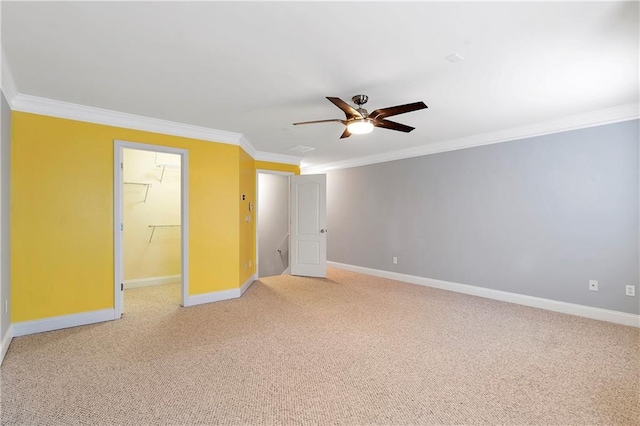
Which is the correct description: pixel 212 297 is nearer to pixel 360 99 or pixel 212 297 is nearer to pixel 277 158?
pixel 277 158

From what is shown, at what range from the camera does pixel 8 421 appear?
5.98 feet

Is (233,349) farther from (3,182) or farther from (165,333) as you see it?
(3,182)

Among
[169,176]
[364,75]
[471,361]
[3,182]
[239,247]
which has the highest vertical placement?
[364,75]

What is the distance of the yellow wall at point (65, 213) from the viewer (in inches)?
122

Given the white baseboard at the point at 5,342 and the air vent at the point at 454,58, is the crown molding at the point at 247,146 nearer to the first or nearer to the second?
the air vent at the point at 454,58

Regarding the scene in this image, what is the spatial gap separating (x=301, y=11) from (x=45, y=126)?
322 cm

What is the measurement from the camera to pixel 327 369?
7.99 ft

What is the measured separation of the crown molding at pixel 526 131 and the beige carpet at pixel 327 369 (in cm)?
240

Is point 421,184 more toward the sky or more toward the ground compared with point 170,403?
more toward the sky

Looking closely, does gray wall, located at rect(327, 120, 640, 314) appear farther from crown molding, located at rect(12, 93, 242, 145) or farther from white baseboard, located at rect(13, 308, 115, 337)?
white baseboard, located at rect(13, 308, 115, 337)

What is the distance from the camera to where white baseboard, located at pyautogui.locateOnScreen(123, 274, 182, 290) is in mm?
5113

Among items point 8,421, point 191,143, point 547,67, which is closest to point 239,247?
point 191,143

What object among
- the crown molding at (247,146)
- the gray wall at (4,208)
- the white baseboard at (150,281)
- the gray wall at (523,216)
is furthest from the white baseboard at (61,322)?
the gray wall at (523,216)

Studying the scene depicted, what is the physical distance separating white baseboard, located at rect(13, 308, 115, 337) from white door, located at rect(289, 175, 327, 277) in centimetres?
331
